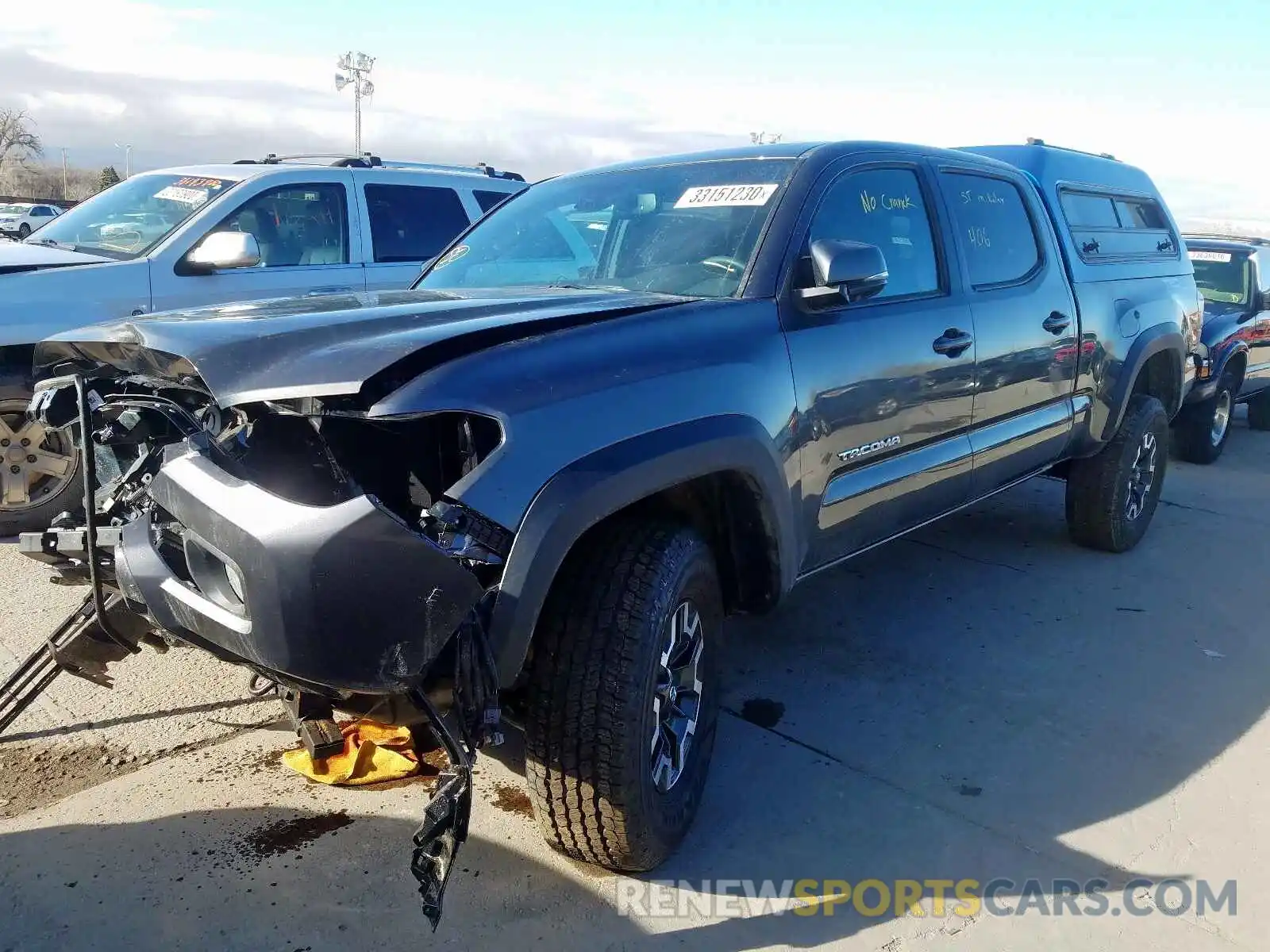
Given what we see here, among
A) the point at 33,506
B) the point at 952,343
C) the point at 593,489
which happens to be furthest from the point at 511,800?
the point at 33,506

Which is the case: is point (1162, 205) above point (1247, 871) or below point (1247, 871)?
above

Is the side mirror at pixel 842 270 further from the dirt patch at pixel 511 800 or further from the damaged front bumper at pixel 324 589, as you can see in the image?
the dirt patch at pixel 511 800

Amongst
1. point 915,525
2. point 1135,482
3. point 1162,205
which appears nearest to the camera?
point 915,525

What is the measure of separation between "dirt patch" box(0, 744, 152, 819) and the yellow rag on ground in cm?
51

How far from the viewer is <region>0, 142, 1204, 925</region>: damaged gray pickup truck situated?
7.16ft

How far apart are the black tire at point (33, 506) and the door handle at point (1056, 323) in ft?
14.6

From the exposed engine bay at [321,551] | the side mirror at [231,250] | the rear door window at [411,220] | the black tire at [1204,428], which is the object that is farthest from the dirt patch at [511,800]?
the black tire at [1204,428]

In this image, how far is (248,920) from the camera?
2502 mm

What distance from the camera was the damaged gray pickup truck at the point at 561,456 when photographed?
2182mm

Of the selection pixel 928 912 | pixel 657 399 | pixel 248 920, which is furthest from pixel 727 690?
pixel 248 920

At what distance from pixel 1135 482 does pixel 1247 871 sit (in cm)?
311

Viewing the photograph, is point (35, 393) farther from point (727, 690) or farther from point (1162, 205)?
point (1162, 205)

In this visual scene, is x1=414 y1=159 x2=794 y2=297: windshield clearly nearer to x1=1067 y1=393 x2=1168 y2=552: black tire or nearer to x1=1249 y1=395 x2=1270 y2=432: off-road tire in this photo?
x1=1067 y1=393 x2=1168 y2=552: black tire

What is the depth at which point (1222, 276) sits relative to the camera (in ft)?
30.0
